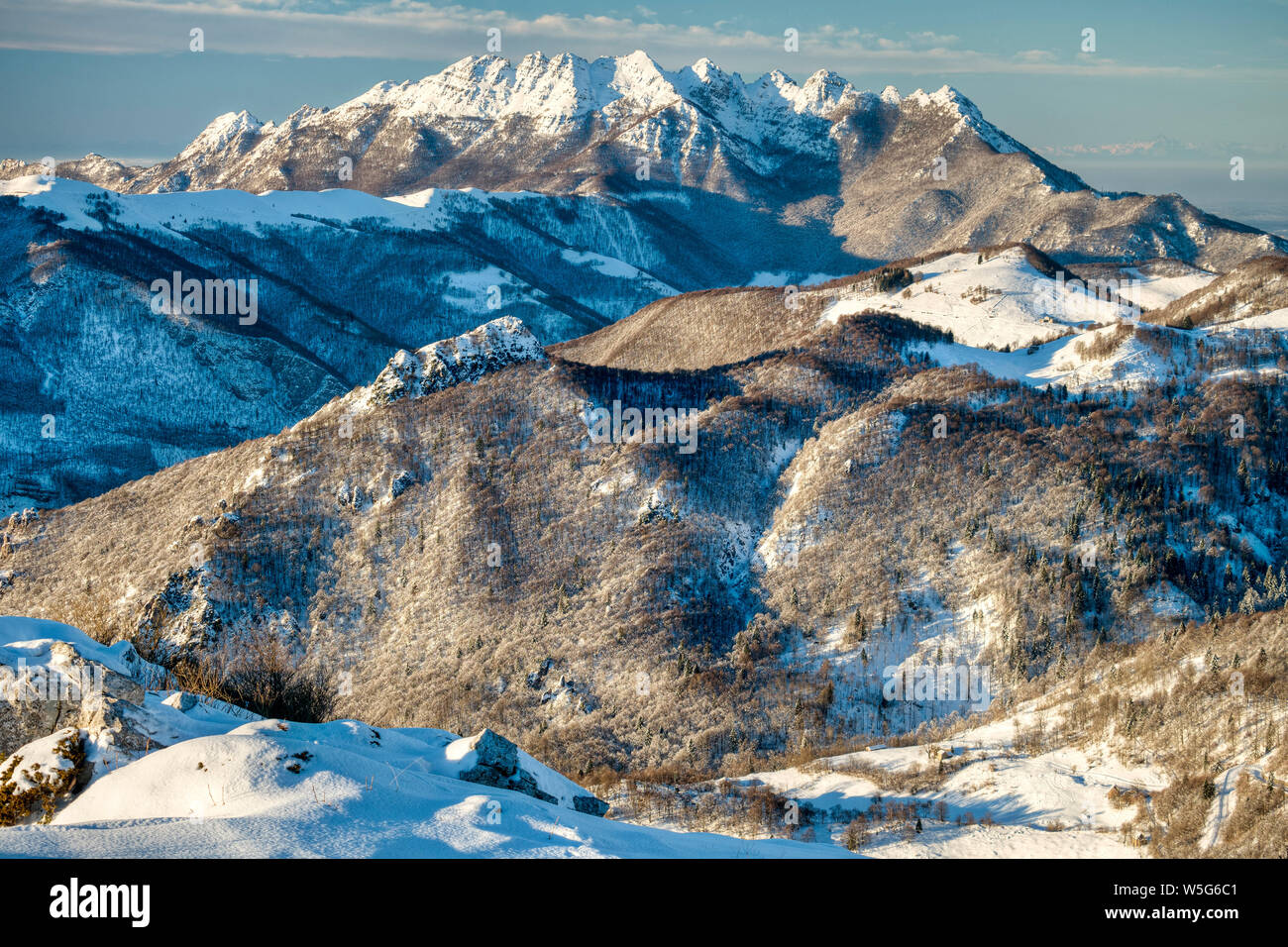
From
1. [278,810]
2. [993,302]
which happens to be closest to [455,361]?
[993,302]

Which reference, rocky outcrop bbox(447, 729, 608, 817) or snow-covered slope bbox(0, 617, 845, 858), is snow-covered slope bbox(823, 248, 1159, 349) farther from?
snow-covered slope bbox(0, 617, 845, 858)

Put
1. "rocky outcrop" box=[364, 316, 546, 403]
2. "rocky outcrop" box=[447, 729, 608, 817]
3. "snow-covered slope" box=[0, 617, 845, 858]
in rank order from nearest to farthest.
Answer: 1. "snow-covered slope" box=[0, 617, 845, 858]
2. "rocky outcrop" box=[447, 729, 608, 817]
3. "rocky outcrop" box=[364, 316, 546, 403]

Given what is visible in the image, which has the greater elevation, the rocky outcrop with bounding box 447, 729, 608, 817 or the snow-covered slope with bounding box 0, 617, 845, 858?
the snow-covered slope with bounding box 0, 617, 845, 858

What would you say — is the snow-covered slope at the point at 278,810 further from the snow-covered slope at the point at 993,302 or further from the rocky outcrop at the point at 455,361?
the snow-covered slope at the point at 993,302

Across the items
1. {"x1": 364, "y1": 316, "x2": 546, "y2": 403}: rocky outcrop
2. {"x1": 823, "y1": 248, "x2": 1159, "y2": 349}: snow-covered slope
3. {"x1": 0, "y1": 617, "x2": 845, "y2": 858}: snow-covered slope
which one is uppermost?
{"x1": 823, "y1": 248, "x2": 1159, "y2": 349}: snow-covered slope

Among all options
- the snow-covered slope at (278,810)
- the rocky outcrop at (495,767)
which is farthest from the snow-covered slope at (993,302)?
the snow-covered slope at (278,810)

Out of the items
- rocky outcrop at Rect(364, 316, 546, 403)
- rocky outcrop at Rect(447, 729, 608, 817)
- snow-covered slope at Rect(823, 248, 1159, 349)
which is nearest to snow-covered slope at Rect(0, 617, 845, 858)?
rocky outcrop at Rect(447, 729, 608, 817)

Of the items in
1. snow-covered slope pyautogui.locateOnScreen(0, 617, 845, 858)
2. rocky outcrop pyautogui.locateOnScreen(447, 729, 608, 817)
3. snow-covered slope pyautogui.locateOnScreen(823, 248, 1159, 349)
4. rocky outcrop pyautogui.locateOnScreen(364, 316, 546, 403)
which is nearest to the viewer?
snow-covered slope pyautogui.locateOnScreen(0, 617, 845, 858)

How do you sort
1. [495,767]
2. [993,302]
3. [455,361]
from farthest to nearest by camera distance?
1. [993,302]
2. [455,361]
3. [495,767]

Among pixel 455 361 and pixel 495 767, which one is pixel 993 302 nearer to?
pixel 455 361

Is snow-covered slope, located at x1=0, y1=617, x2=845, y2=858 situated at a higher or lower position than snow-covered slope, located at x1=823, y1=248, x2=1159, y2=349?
lower

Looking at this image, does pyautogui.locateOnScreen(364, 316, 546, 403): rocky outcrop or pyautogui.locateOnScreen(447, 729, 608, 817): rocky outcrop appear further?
pyautogui.locateOnScreen(364, 316, 546, 403): rocky outcrop

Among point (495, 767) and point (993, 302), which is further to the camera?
point (993, 302)
